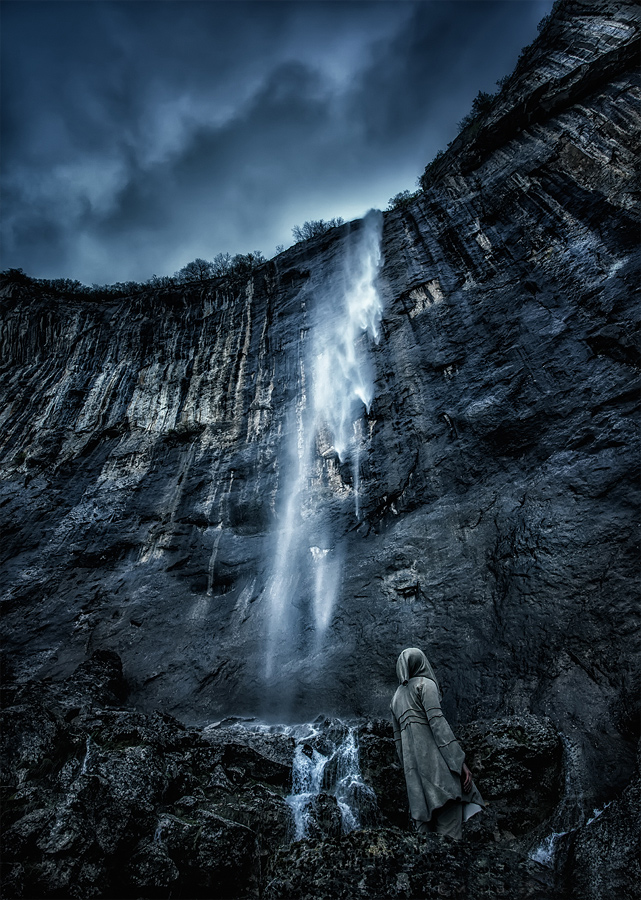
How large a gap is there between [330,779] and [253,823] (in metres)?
1.54

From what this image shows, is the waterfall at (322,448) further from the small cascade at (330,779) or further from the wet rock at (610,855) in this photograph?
the wet rock at (610,855)

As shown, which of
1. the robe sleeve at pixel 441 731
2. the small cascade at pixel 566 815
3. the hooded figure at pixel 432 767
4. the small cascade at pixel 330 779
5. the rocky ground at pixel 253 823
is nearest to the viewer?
the rocky ground at pixel 253 823

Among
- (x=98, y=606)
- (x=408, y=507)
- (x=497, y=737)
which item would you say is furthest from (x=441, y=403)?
(x=98, y=606)

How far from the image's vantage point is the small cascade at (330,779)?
19.6ft

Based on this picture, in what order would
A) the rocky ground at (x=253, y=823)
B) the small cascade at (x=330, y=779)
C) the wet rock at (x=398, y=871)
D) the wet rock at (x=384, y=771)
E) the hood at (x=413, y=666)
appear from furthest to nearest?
1. the wet rock at (x=384, y=771)
2. the small cascade at (x=330, y=779)
3. the hood at (x=413, y=666)
4. the rocky ground at (x=253, y=823)
5. the wet rock at (x=398, y=871)

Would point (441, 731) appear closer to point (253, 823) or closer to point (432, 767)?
point (432, 767)

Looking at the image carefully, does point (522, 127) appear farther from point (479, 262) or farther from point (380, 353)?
point (380, 353)

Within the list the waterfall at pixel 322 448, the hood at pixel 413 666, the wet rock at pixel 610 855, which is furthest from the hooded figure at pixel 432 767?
the waterfall at pixel 322 448

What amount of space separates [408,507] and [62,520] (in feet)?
38.3

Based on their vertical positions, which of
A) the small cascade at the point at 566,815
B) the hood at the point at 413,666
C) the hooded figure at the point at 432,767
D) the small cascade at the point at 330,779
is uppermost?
the hood at the point at 413,666

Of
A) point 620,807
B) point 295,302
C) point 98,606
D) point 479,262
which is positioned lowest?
point 620,807

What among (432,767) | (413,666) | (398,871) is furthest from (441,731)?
(398,871)

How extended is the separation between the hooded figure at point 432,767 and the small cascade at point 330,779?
5.01 ft

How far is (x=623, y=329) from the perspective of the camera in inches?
426
